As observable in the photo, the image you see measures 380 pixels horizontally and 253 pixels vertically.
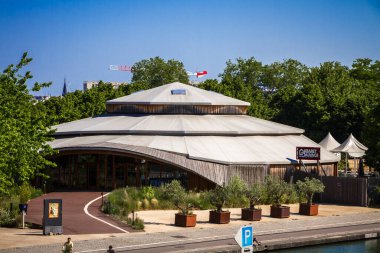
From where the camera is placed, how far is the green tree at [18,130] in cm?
3903

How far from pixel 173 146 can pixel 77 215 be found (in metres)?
16.4

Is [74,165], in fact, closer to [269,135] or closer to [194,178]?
[194,178]

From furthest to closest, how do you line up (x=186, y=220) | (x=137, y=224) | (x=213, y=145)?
(x=213, y=145), (x=186, y=220), (x=137, y=224)

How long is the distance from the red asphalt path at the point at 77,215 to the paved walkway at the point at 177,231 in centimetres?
164

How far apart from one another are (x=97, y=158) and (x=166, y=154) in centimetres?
726

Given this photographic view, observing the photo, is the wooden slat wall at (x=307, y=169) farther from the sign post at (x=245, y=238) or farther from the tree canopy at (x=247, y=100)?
the sign post at (x=245, y=238)

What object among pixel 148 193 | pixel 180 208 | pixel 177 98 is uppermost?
pixel 177 98

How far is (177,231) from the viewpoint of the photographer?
1518 inches

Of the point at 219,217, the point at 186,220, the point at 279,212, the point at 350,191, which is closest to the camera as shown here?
the point at 186,220

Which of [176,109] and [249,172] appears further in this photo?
[176,109]

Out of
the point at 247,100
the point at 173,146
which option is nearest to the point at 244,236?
the point at 173,146

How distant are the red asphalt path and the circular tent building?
446 centimetres

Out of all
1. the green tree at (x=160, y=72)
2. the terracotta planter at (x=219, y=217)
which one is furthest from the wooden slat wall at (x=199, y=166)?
the green tree at (x=160, y=72)

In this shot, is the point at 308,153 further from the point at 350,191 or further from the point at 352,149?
the point at 352,149
